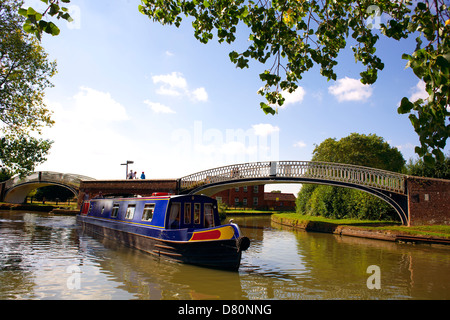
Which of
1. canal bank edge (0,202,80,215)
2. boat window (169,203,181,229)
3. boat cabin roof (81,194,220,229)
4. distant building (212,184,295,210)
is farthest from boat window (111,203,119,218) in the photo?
distant building (212,184,295,210)

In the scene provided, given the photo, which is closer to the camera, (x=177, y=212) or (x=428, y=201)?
(x=177, y=212)

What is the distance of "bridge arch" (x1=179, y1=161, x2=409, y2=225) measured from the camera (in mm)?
16578

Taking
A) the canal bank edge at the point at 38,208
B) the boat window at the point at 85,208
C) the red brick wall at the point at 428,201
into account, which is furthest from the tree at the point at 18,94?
the red brick wall at the point at 428,201

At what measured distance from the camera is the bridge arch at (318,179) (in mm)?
16578

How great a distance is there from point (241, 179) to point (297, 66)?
15.2 metres

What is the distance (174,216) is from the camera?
10250 mm

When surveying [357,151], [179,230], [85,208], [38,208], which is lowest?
[38,208]

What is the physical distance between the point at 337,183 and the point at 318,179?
1072 mm

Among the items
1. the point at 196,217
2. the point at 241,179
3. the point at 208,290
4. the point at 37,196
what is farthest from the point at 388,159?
the point at 37,196

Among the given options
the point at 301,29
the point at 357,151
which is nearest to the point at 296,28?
the point at 301,29

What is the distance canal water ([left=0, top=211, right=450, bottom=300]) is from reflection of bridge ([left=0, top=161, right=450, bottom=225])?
3.54m

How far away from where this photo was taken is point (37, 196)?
4525 cm
